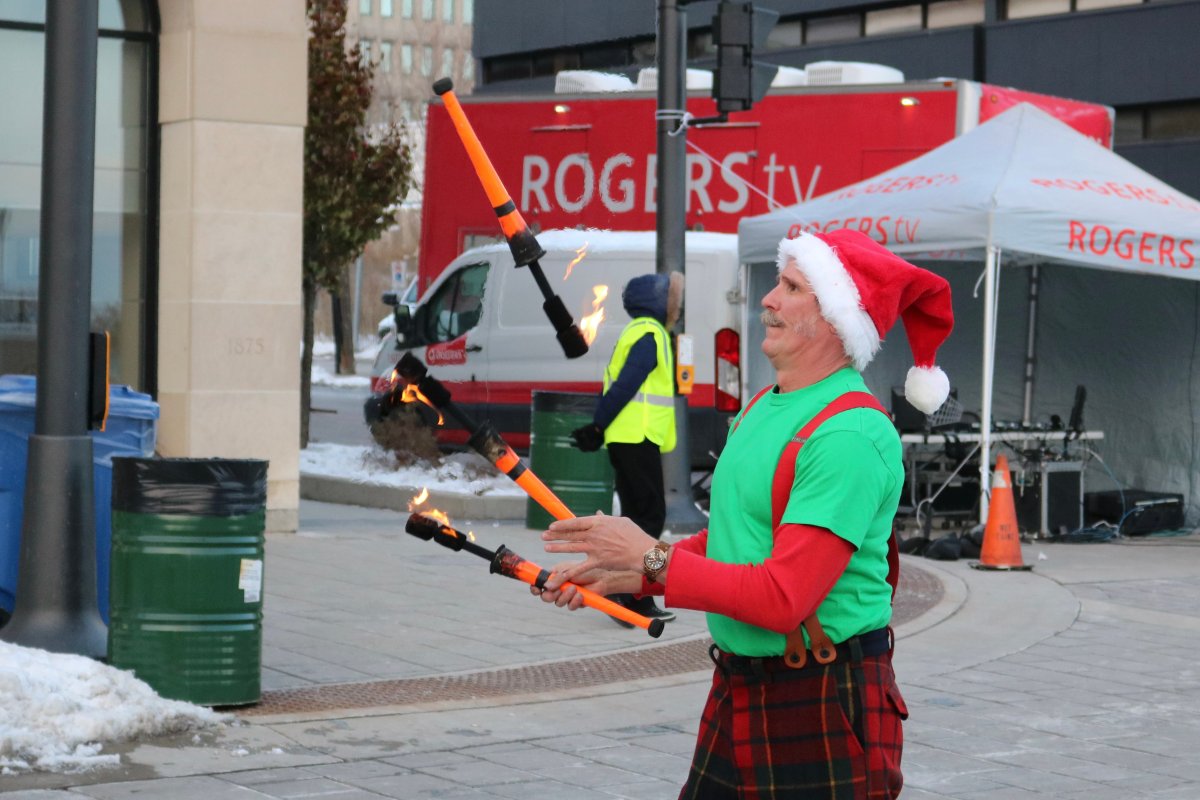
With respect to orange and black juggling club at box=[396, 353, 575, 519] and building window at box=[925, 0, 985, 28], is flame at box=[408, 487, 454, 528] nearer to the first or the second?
orange and black juggling club at box=[396, 353, 575, 519]

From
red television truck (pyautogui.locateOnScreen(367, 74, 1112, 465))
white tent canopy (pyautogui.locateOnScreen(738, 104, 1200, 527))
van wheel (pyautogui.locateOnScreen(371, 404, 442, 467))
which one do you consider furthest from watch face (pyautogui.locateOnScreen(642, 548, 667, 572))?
van wheel (pyautogui.locateOnScreen(371, 404, 442, 467))

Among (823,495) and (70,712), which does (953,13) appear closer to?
(70,712)

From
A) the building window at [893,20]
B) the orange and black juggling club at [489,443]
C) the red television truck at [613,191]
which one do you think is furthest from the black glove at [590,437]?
the building window at [893,20]

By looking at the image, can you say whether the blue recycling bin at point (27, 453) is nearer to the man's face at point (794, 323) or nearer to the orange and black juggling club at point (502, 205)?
the orange and black juggling club at point (502, 205)

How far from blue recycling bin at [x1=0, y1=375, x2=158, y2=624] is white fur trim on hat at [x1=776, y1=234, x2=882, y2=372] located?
5.32m

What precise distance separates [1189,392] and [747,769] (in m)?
13.0

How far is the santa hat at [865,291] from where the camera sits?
11.5 ft

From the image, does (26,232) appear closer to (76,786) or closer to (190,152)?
(190,152)

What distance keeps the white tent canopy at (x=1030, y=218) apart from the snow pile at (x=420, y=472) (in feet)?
9.74

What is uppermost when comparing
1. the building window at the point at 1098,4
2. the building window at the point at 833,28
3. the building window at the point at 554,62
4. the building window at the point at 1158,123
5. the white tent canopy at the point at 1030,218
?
the building window at the point at 833,28

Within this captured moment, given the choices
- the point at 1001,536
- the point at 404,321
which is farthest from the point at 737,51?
the point at 404,321

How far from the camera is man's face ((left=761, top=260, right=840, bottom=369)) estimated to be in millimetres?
3521

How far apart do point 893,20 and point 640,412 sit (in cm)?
2922

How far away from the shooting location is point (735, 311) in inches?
671
